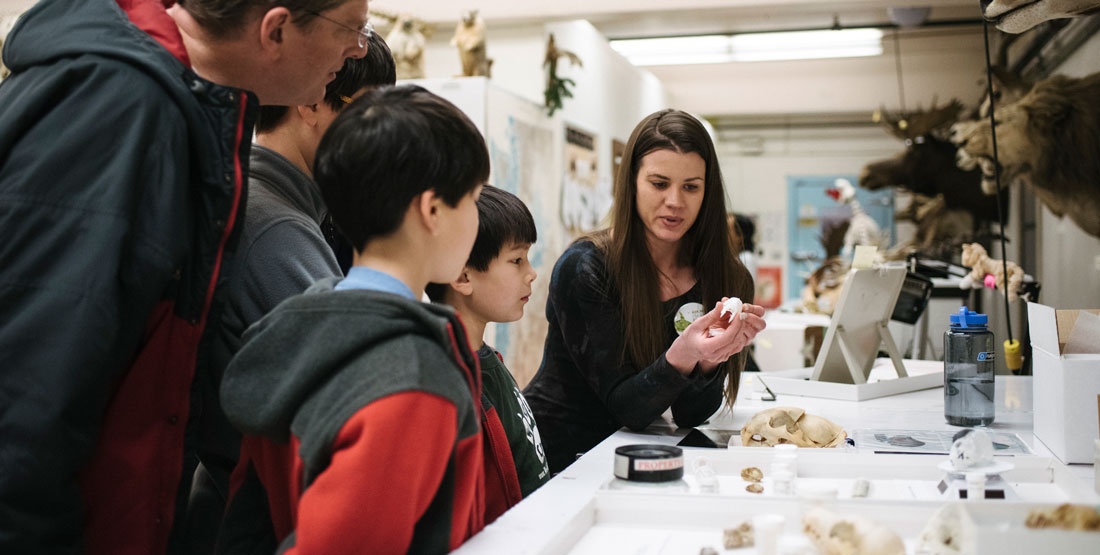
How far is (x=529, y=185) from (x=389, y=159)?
456 centimetres

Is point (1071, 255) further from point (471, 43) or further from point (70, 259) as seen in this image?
point (70, 259)

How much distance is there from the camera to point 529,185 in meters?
5.59

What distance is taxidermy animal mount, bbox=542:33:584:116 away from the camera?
5.93m

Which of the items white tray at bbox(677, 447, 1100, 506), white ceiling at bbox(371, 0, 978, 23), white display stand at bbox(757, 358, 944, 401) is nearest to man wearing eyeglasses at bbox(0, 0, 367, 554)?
white tray at bbox(677, 447, 1100, 506)

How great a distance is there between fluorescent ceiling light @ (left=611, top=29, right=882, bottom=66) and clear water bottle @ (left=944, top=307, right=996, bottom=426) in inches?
235

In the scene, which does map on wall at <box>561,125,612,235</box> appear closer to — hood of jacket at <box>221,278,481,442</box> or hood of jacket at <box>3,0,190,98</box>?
hood of jacket at <box>3,0,190,98</box>

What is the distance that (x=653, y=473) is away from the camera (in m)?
1.36

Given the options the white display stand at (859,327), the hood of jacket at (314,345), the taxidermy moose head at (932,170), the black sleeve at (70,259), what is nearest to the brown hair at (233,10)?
the black sleeve at (70,259)

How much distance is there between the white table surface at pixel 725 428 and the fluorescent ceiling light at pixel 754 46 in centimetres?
565

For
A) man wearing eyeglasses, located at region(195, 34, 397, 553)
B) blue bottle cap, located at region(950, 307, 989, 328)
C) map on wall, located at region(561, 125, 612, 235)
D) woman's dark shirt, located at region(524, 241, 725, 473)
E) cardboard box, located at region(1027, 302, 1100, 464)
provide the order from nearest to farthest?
man wearing eyeglasses, located at region(195, 34, 397, 553)
cardboard box, located at region(1027, 302, 1100, 464)
woman's dark shirt, located at region(524, 241, 725, 473)
blue bottle cap, located at region(950, 307, 989, 328)
map on wall, located at region(561, 125, 612, 235)

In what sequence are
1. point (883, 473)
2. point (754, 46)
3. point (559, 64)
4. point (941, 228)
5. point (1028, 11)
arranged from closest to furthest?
point (883, 473)
point (1028, 11)
point (559, 64)
point (941, 228)
point (754, 46)

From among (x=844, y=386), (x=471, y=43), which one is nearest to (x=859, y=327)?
(x=844, y=386)

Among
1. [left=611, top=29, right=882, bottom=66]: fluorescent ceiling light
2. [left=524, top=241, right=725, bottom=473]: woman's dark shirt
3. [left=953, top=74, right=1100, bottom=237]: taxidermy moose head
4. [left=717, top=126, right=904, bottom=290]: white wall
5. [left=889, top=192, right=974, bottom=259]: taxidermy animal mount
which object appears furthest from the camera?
[left=717, top=126, right=904, bottom=290]: white wall

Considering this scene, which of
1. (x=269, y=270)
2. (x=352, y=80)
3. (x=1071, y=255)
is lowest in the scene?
(x=1071, y=255)
